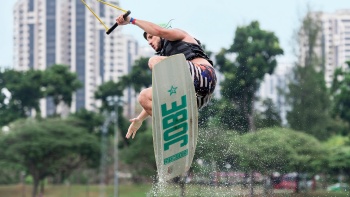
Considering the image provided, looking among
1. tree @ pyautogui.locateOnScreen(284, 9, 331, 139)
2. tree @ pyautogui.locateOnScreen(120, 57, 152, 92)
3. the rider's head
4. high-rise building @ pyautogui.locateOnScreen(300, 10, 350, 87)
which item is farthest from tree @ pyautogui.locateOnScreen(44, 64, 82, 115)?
the rider's head

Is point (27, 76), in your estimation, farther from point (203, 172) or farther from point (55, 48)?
point (55, 48)

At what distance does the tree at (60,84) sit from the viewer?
149ft

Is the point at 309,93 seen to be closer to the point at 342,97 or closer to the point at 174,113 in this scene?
the point at 342,97

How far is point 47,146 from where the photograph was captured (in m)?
38.2

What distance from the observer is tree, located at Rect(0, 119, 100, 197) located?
37.8 metres

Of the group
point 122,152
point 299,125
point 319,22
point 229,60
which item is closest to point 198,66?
point 299,125

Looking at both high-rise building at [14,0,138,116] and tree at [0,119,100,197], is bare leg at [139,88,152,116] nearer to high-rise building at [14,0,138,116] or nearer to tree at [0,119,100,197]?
tree at [0,119,100,197]

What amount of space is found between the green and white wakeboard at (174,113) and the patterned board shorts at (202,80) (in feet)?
0.32

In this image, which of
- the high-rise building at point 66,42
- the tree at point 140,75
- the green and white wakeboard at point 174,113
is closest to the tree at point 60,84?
the tree at point 140,75

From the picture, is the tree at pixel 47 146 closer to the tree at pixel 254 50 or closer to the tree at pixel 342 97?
the tree at pixel 254 50

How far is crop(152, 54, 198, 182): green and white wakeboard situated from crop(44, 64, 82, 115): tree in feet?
131

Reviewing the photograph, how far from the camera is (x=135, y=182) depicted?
4047 cm

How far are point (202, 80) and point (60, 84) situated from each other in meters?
40.4

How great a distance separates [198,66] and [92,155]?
35515 millimetres
